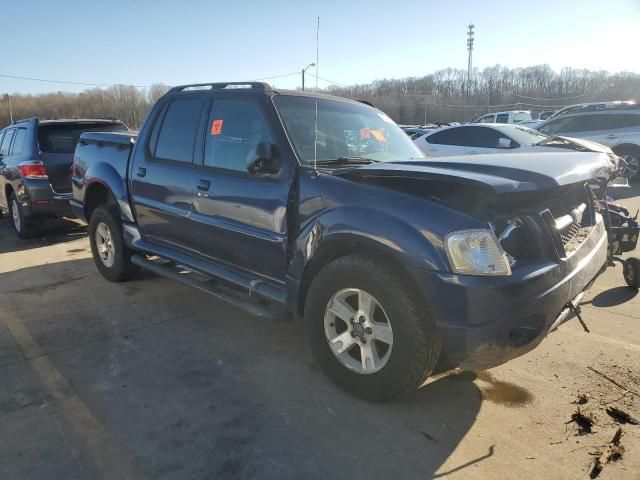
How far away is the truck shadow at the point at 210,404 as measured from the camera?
2.51m

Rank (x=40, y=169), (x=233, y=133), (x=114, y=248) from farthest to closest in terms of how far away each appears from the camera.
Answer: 1. (x=40, y=169)
2. (x=114, y=248)
3. (x=233, y=133)

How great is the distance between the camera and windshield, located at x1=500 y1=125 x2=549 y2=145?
9.08 metres

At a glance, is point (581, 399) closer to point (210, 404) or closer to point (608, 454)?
point (608, 454)

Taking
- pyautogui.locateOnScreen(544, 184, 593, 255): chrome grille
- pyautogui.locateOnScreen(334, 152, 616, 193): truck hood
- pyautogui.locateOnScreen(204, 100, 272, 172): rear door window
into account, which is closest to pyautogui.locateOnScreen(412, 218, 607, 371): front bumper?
pyautogui.locateOnScreen(544, 184, 593, 255): chrome grille

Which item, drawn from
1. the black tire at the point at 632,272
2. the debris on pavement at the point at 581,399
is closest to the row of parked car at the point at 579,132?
the black tire at the point at 632,272

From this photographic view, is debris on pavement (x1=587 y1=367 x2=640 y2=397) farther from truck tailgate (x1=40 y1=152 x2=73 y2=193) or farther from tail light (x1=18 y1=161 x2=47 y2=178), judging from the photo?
tail light (x1=18 y1=161 x2=47 y2=178)

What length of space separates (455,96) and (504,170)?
87.7m

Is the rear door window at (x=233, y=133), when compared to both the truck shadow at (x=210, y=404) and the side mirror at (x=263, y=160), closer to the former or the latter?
the side mirror at (x=263, y=160)

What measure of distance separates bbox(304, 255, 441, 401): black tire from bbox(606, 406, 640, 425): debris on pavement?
1.12 metres

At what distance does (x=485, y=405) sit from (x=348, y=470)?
3.50 ft

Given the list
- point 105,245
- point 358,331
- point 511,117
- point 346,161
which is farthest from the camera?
point 511,117

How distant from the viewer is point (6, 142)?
28.4ft

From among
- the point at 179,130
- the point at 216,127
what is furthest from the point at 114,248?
the point at 216,127

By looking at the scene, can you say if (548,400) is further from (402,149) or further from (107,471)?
(107,471)
